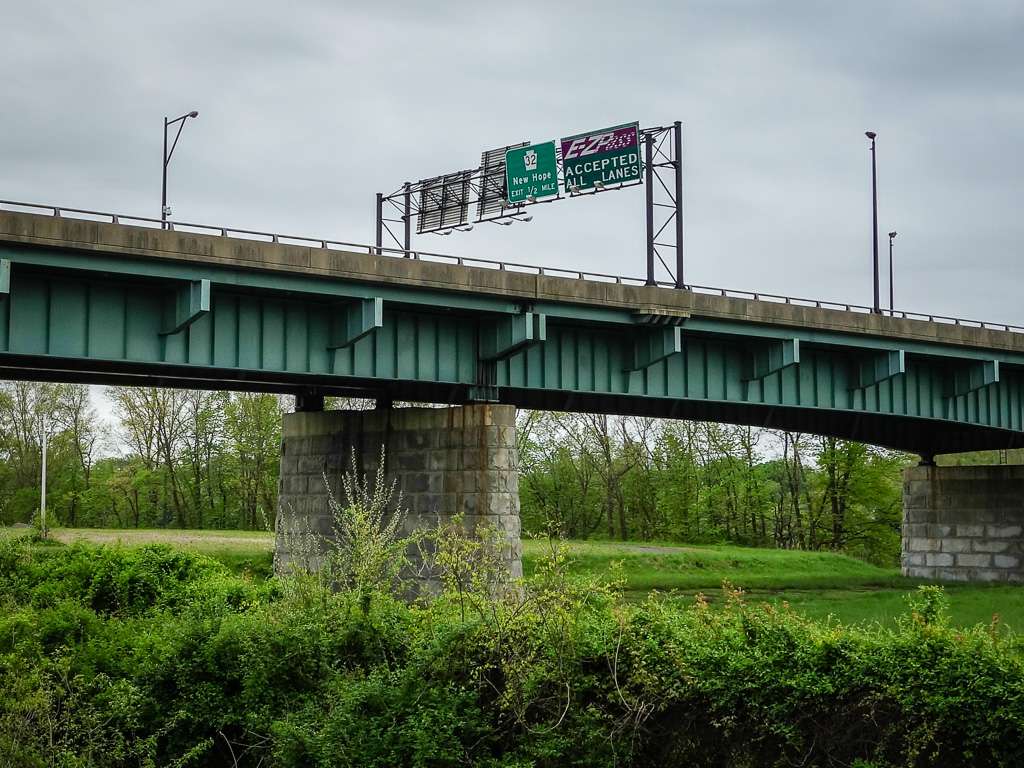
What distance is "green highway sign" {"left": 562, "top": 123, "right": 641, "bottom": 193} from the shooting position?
38.5 m

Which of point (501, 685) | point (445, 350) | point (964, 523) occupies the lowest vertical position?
point (501, 685)

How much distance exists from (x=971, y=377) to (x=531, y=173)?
1676 cm

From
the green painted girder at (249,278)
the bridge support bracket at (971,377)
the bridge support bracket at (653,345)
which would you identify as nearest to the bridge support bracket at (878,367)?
the bridge support bracket at (971,377)

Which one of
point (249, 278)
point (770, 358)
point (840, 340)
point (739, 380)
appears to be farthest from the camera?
point (840, 340)

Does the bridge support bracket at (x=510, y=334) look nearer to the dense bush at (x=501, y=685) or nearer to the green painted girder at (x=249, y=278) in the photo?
the green painted girder at (x=249, y=278)

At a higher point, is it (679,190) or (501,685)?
(679,190)

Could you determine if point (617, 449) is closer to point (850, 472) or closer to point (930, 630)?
point (850, 472)

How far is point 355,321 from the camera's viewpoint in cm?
2950

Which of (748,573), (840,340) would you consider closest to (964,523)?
(748,573)

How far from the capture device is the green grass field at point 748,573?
37.4m

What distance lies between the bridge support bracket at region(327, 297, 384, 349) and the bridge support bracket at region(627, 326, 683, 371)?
8042mm

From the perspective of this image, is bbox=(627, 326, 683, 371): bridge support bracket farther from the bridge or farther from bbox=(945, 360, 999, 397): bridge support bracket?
bbox=(945, 360, 999, 397): bridge support bracket

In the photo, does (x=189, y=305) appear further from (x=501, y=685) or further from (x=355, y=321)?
(x=501, y=685)

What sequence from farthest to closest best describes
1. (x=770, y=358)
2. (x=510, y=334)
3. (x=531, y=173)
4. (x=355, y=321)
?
(x=531, y=173)
(x=770, y=358)
(x=510, y=334)
(x=355, y=321)
